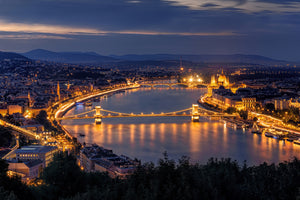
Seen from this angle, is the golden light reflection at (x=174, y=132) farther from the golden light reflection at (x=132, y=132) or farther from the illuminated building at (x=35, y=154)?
the illuminated building at (x=35, y=154)

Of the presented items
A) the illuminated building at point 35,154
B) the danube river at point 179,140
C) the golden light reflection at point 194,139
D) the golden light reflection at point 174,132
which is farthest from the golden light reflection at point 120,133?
the illuminated building at point 35,154

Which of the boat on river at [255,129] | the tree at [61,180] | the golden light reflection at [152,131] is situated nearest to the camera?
the tree at [61,180]

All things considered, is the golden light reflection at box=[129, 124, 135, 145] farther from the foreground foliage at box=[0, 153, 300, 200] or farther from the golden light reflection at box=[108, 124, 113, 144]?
the foreground foliage at box=[0, 153, 300, 200]

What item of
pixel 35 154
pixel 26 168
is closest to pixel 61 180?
pixel 26 168

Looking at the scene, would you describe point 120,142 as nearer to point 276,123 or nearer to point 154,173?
point 276,123

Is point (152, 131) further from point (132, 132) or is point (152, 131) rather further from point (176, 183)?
point (176, 183)

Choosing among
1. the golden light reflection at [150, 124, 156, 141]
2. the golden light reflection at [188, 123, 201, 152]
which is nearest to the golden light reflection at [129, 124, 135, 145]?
the golden light reflection at [150, 124, 156, 141]
